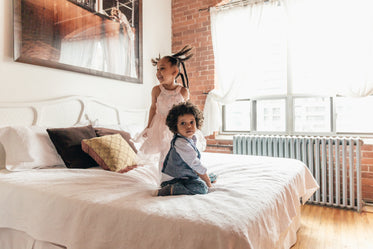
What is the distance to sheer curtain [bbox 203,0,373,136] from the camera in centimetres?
265

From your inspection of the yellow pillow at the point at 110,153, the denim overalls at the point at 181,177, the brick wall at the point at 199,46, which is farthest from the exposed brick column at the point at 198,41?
the denim overalls at the point at 181,177

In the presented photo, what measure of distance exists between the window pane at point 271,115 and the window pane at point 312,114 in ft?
0.55

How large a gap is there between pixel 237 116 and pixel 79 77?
2112mm

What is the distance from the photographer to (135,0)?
3084mm

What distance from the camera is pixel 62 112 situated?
2219 millimetres

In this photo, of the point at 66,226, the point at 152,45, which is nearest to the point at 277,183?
the point at 66,226

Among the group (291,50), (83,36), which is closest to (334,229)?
(291,50)

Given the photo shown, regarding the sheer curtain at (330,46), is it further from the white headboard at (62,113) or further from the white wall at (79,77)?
the white headboard at (62,113)

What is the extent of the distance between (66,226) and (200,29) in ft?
10.3

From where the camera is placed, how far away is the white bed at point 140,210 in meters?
0.91

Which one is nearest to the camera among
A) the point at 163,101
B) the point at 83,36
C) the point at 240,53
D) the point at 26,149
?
the point at 26,149

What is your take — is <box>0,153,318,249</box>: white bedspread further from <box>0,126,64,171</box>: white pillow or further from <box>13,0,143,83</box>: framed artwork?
<box>13,0,143,83</box>: framed artwork

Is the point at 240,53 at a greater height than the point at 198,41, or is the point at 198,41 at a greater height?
the point at 198,41

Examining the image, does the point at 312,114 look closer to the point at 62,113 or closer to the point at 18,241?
the point at 62,113
